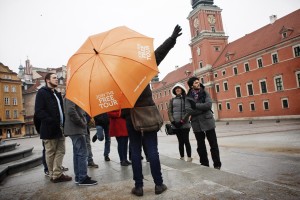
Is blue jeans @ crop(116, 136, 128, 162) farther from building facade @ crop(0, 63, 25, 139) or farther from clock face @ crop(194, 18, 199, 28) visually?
building facade @ crop(0, 63, 25, 139)

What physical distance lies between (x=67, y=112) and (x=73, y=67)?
128 centimetres

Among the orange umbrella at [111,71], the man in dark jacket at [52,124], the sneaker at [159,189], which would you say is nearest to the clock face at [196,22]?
the man in dark jacket at [52,124]

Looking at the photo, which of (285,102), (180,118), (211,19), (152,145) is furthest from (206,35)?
(152,145)

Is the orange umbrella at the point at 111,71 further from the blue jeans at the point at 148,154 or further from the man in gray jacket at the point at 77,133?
the man in gray jacket at the point at 77,133

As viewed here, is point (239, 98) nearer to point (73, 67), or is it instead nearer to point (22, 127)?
point (73, 67)

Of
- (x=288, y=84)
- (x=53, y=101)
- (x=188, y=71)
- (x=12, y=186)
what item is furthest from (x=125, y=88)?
(x=188, y=71)

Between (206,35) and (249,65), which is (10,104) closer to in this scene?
(206,35)

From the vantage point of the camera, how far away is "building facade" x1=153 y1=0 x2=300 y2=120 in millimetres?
31641

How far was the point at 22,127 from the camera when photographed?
53.9m

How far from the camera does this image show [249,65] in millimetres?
37625

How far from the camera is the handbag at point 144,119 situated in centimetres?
314

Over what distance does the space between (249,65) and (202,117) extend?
36.1 m

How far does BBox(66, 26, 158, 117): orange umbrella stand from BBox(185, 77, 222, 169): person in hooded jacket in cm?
215

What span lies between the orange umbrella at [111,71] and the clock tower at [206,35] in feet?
148
